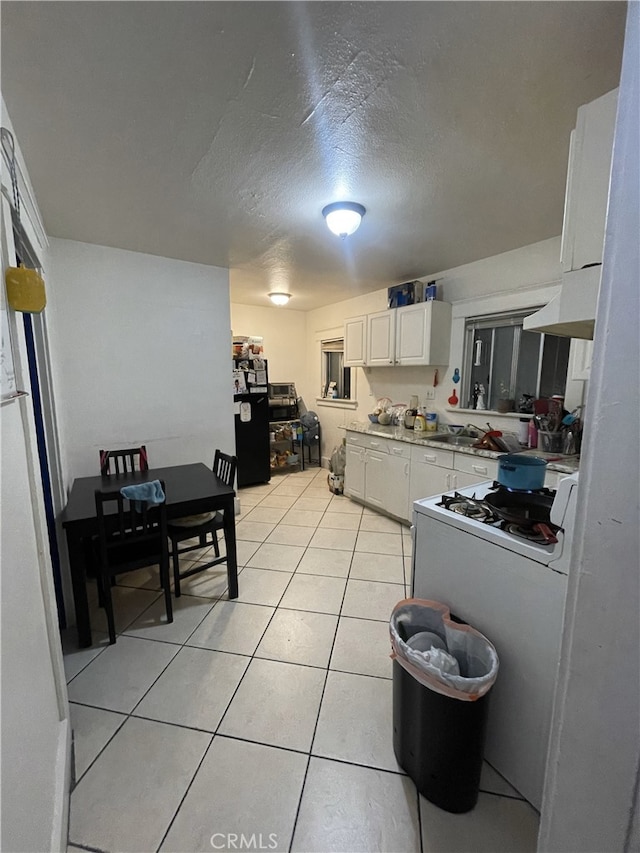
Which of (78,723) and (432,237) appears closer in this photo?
(78,723)

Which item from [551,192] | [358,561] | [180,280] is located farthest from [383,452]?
[180,280]

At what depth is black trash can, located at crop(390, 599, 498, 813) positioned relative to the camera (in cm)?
111

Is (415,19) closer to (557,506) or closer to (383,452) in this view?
(557,506)

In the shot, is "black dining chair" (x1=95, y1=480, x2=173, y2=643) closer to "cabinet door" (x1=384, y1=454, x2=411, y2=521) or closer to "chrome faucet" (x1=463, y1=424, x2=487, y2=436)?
"cabinet door" (x1=384, y1=454, x2=411, y2=521)

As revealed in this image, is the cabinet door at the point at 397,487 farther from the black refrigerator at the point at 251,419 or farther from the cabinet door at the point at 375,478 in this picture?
the black refrigerator at the point at 251,419

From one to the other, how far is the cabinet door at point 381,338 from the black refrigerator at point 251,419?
57.6 inches

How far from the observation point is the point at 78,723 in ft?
4.90

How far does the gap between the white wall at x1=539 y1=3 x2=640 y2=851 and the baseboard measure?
136cm

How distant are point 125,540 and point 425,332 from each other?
10.0 ft

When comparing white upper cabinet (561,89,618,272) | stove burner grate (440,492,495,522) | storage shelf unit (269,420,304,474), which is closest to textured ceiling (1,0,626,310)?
white upper cabinet (561,89,618,272)

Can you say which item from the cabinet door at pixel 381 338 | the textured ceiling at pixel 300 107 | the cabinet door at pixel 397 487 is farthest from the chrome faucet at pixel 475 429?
the textured ceiling at pixel 300 107

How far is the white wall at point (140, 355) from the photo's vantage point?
2.83m

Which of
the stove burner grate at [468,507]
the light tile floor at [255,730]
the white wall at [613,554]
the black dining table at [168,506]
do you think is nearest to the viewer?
the white wall at [613,554]

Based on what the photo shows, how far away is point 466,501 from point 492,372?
88.8 inches
